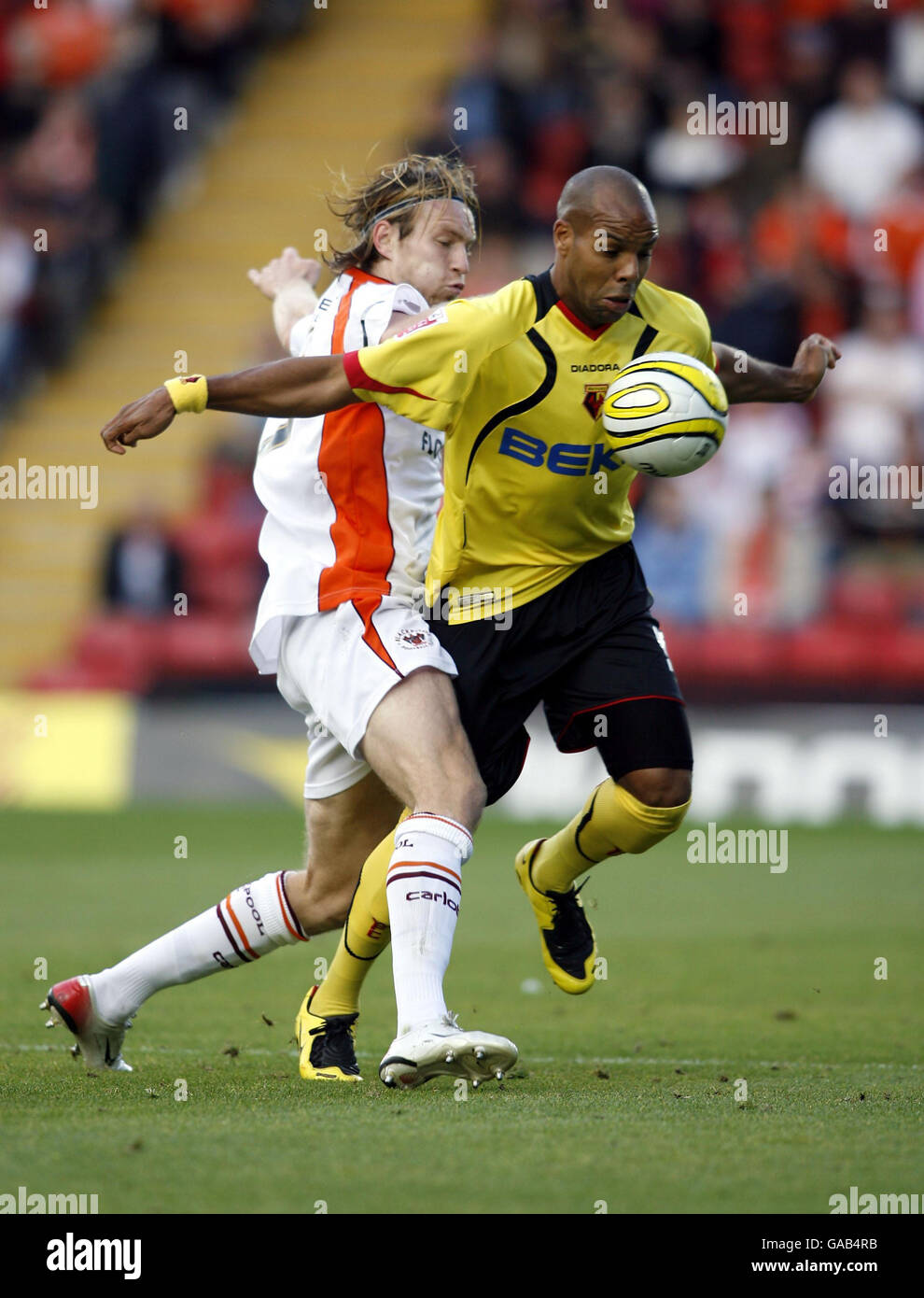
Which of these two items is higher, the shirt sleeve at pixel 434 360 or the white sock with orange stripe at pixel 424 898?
the shirt sleeve at pixel 434 360

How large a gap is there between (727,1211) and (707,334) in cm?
300

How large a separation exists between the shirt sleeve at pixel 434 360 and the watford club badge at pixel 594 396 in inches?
12.2

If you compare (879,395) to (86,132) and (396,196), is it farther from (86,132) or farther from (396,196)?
(396,196)

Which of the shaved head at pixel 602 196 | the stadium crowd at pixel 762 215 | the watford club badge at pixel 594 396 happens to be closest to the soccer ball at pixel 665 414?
the watford club badge at pixel 594 396

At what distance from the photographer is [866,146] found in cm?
1742

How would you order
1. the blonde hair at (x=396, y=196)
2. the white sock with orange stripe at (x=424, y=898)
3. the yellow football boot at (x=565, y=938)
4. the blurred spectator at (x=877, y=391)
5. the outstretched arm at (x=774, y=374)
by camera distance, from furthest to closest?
1. the blurred spectator at (x=877, y=391)
2. the yellow football boot at (x=565, y=938)
3. the outstretched arm at (x=774, y=374)
4. the blonde hair at (x=396, y=196)
5. the white sock with orange stripe at (x=424, y=898)

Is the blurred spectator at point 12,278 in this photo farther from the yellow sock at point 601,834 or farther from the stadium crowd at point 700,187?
the yellow sock at point 601,834

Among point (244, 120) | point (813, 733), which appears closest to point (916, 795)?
point (813, 733)

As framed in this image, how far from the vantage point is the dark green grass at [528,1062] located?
13.3 ft

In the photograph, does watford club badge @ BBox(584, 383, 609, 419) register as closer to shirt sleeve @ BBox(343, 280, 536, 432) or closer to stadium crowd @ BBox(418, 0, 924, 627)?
shirt sleeve @ BBox(343, 280, 536, 432)

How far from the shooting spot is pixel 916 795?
13.8 meters

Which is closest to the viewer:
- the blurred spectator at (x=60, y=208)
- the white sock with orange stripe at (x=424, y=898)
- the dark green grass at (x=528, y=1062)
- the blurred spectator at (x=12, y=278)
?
the dark green grass at (x=528, y=1062)

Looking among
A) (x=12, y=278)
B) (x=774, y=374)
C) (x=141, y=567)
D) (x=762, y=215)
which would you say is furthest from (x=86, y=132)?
(x=774, y=374)

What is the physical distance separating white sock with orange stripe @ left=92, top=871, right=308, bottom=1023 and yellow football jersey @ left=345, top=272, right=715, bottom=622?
1083 mm
